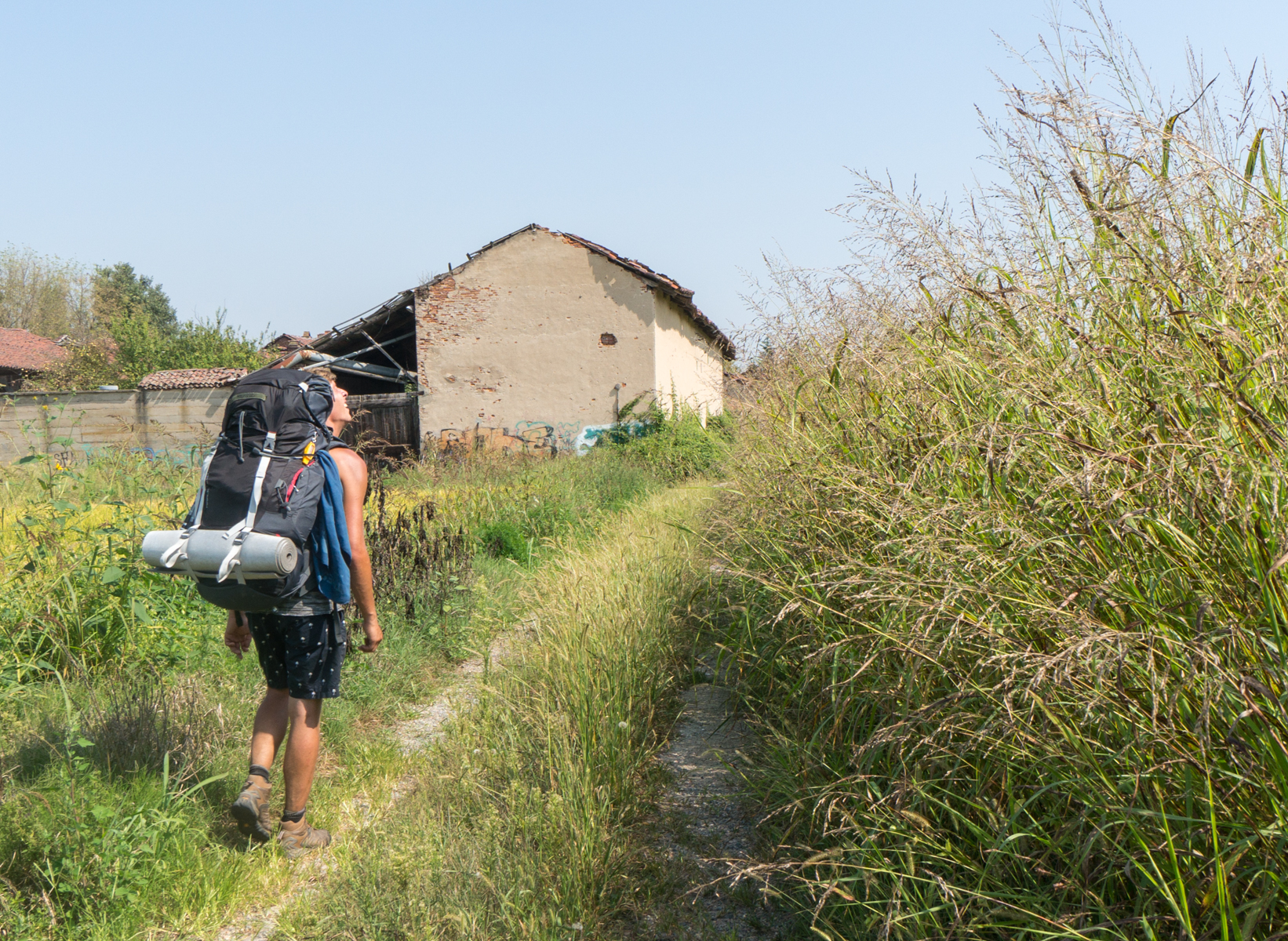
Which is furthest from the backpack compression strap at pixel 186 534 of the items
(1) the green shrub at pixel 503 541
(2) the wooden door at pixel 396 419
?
(2) the wooden door at pixel 396 419

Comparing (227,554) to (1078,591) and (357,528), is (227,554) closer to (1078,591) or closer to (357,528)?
(357,528)

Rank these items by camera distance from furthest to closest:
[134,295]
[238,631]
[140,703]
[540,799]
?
[134,295] → [140,703] → [238,631] → [540,799]

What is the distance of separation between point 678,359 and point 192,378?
19.2 meters

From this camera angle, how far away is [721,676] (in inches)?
146

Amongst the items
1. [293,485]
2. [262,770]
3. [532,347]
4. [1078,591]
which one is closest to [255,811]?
[262,770]

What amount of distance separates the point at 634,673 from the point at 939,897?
1.68 meters

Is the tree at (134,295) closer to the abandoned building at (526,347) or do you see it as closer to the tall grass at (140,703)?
the abandoned building at (526,347)

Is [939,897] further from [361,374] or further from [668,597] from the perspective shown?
[361,374]

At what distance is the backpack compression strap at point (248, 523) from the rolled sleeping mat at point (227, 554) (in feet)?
0.05

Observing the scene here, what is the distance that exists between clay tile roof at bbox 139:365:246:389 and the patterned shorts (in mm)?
24907

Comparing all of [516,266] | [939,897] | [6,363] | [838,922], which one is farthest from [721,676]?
[6,363]

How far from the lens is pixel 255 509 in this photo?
106 inches

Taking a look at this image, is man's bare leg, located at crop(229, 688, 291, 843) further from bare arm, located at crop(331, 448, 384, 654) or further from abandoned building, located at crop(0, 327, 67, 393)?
abandoned building, located at crop(0, 327, 67, 393)

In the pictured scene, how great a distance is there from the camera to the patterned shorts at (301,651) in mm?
2895
